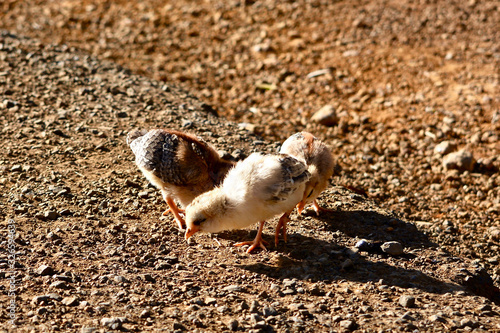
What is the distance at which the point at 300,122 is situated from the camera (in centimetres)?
1062

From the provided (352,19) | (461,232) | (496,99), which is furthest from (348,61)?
(461,232)

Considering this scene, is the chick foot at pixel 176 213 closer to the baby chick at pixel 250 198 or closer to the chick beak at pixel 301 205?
the baby chick at pixel 250 198

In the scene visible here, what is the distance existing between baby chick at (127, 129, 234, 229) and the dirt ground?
0.39 m

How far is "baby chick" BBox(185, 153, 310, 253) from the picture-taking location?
6.00m

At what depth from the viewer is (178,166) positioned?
21.4 ft

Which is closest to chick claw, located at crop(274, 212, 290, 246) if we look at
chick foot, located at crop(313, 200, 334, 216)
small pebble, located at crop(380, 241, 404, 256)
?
chick foot, located at crop(313, 200, 334, 216)

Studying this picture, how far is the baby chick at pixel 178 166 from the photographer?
259 inches

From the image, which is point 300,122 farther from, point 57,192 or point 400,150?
point 57,192

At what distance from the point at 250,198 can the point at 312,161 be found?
1.26 metres

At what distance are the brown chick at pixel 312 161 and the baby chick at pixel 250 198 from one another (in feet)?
1.50

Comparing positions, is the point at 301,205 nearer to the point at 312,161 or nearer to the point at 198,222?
the point at 312,161

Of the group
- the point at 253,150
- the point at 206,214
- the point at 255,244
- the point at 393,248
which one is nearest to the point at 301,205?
the point at 255,244

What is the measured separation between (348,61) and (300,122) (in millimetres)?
2204

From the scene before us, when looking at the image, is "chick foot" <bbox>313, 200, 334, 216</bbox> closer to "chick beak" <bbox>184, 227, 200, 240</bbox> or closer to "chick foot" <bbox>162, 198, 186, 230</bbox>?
"chick foot" <bbox>162, 198, 186, 230</bbox>
